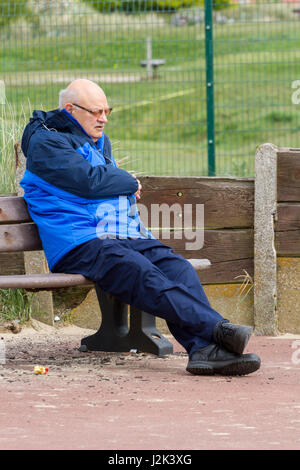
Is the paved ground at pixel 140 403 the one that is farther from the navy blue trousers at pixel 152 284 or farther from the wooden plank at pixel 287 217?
the wooden plank at pixel 287 217

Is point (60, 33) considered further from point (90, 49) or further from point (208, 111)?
point (208, 111)

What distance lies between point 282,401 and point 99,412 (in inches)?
32.3

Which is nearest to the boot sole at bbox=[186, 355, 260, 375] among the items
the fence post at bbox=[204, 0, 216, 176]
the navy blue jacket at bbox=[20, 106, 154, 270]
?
Answer: the navy blue jacket at bbox=[20, 106, 154, 270]

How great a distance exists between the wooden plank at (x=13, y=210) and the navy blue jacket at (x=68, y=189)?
11cm

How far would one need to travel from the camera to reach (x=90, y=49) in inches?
345

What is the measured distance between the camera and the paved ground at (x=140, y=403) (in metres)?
3.34

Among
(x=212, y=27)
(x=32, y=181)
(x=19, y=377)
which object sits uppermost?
(x=212, y=27)

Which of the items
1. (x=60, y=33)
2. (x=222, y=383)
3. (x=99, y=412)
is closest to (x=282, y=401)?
(x=222, y=383)

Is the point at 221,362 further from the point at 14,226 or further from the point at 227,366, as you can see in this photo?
the point at 14,226

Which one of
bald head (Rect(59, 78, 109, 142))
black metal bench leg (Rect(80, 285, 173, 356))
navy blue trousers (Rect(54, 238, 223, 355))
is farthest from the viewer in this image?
black metal bench leg (Rect(80, 285, 173, 356))

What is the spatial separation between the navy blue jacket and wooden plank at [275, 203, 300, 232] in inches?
52.2

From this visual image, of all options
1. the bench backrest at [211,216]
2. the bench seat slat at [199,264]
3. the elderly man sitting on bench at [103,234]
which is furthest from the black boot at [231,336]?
the bench backrest at [211,216]

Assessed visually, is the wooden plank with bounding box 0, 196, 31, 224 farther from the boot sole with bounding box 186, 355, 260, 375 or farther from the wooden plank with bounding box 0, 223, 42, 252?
the boot sole with bounding box 186, 355, 260, 375

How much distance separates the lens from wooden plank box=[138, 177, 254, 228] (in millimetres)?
5973
